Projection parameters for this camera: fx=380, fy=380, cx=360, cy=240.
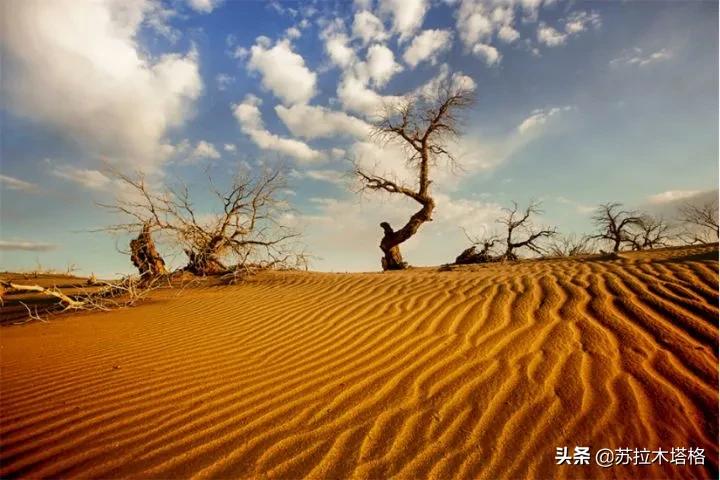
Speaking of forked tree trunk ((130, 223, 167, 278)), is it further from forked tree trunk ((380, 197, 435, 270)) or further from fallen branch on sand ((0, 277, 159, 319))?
forked tree trunk ((380, 197, 435, 270))

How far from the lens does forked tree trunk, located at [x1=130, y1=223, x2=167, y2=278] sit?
34.2 ft

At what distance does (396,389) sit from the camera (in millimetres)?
3137

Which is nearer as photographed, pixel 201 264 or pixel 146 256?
pixel 146 256

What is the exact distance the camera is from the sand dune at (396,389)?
2.38m

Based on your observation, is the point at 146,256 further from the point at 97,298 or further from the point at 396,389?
the point at 396,389

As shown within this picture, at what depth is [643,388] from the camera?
2793mm

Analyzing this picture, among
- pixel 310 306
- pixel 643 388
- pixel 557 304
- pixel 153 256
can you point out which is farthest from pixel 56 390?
pixel 153 256

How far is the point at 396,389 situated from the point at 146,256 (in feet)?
32.0

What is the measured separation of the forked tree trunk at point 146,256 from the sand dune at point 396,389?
541 cm

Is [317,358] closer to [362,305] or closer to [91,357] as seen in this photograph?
[362,305]

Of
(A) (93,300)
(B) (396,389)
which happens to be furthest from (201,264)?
(B) (396,389)

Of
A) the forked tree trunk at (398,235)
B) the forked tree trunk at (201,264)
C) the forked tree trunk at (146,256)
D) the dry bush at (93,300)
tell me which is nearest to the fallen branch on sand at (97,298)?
the dry bush at (93,300)

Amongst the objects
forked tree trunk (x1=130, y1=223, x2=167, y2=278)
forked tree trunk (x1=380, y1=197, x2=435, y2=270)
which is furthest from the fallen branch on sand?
forked tree trunk (x1=380, y1=197, x2=435, y2=270)

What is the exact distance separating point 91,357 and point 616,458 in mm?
4927
